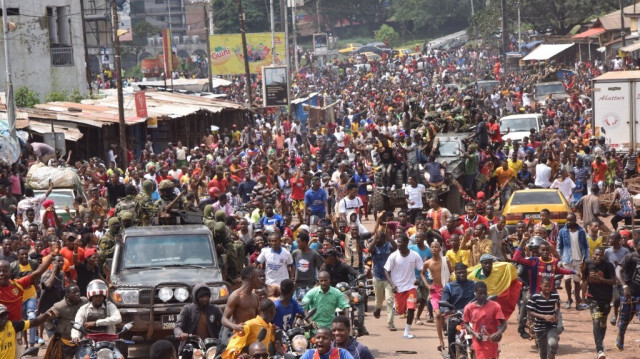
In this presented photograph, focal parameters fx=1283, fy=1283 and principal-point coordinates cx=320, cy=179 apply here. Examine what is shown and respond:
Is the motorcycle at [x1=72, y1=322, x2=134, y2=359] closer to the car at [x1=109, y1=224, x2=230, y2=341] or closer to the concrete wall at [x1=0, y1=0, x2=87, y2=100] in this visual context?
the car at [x1=109, y1=224, x2=230, y2=341]

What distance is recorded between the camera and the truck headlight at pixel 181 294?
1467 cm

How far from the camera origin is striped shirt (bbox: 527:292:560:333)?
1389cm

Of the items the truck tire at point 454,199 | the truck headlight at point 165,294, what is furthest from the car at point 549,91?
the truck headlight at point 165,294

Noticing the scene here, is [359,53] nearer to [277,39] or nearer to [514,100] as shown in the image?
[277,39]

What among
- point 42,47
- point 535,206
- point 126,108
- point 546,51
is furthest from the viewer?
point 546,51

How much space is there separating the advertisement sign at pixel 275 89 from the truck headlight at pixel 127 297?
3042 centimetres

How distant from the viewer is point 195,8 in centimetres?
13162

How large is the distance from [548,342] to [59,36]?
4072 centimetres

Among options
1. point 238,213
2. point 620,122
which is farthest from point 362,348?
point 620,122

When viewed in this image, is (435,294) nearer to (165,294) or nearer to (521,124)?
(165,294)

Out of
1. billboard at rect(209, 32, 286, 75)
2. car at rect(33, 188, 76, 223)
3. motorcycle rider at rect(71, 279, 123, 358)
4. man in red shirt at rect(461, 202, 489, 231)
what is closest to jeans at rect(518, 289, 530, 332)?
man in red shirt at rect(461, 202, 489, 231)

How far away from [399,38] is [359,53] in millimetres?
16498

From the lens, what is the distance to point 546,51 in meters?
68.1

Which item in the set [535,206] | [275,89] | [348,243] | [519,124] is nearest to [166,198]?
[348,243]
